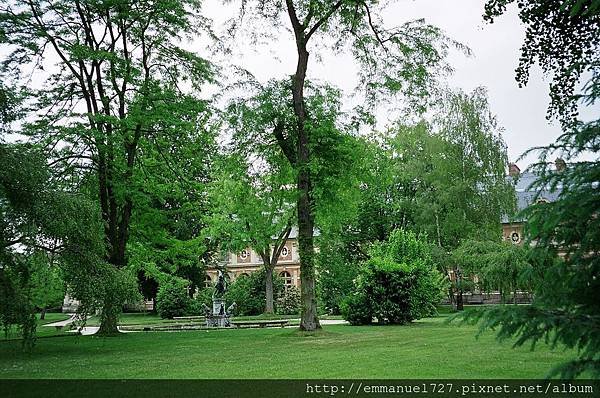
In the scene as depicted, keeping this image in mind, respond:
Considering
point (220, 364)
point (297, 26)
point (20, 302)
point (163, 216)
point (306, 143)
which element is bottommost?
point (220, 364)

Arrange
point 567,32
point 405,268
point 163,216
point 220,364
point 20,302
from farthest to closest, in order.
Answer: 1. point 163,216
2. point 405,268
3. point 20,302
4. point 220,364
5. point 567,32

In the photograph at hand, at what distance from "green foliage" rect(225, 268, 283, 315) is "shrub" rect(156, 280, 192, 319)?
3.12 meters

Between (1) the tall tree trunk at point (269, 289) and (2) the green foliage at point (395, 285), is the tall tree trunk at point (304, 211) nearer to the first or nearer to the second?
(2) the green foliage at point (395, 285)

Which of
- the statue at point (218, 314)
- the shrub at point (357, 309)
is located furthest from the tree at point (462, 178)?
the statue at point (218, 314)

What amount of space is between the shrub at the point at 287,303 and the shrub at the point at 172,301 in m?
6.34

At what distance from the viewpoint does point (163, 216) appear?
2500 cm

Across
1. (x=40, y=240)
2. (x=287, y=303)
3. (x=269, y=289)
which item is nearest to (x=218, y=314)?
(x=269, y=289)

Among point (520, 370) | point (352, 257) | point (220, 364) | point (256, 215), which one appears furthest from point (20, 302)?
point (352, 257)

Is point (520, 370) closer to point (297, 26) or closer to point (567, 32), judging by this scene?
point (567, 32)

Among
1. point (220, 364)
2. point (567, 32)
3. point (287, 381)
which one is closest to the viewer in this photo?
point (287, 381)

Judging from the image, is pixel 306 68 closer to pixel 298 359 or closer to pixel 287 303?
pixel 298 359

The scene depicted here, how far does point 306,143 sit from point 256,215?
44.3 ft

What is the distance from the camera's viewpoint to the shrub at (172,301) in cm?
3875

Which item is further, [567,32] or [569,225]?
[567,32]
